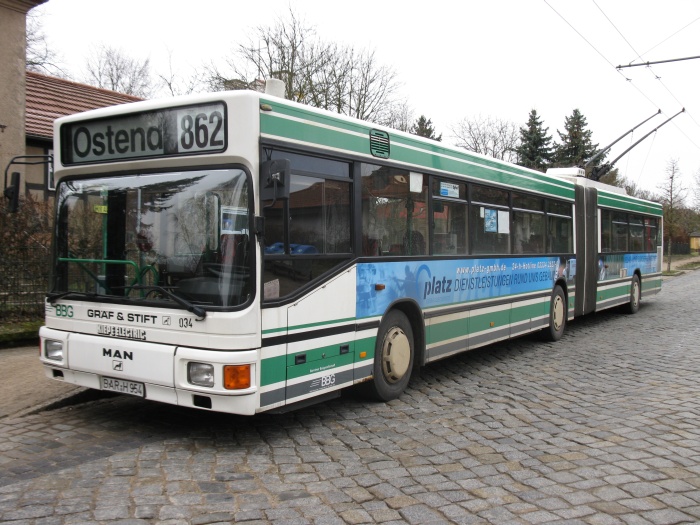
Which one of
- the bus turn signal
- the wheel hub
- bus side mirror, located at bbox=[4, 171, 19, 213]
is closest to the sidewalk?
bus side mirror, located at bbox=[4, 171, 19, 213]

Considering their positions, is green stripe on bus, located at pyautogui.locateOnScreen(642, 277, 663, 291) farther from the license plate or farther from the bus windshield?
the license plate

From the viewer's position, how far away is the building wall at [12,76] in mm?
12289

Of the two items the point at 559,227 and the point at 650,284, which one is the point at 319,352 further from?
the point at 650,284

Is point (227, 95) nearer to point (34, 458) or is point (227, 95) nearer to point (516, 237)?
point (34, 458)

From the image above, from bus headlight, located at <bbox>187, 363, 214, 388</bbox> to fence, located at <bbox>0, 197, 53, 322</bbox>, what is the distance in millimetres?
5838

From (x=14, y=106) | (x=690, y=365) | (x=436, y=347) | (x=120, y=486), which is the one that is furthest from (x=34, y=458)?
(x=14, y=106)

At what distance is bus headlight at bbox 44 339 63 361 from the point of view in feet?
19.0

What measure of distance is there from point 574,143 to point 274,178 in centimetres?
4943

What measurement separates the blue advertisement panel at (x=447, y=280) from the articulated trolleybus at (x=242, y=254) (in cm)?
3

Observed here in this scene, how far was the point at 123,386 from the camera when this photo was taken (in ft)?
17.6

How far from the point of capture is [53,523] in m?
3.75

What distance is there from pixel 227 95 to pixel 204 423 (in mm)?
3044

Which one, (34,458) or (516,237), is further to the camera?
(516,237)

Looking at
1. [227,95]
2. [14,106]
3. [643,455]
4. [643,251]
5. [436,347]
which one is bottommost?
[643,455]
